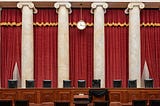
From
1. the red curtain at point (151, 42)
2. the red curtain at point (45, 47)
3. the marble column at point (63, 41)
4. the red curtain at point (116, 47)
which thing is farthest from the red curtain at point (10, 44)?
the red curtain at point (151, 42)

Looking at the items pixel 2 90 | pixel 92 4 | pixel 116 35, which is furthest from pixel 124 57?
pixel 2 90

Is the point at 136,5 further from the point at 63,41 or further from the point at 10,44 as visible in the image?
the point at 10,44

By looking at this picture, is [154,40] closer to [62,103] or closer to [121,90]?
[121,90]

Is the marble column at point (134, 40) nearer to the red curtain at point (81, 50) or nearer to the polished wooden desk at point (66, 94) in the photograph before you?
the red curtain at point (81, 50)

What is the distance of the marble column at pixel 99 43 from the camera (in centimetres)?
1552

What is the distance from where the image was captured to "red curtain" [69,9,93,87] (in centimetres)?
1633

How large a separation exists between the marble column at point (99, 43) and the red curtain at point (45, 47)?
1.86 meters

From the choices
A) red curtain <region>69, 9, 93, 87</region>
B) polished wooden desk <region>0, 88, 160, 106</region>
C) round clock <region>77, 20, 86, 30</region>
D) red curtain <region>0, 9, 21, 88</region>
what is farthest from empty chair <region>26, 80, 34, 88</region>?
round clock <region>77, 20, 86, 30</region>

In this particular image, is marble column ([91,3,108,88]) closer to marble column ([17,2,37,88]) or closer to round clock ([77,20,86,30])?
round clock ([77,20,86,30])

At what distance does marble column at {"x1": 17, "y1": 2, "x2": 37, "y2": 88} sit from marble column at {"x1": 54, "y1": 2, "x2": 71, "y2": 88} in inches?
44.5

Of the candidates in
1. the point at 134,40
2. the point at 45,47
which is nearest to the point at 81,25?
the point at 45,47

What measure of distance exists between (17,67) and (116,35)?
4527 millimetres

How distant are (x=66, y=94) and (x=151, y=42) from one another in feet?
16.9

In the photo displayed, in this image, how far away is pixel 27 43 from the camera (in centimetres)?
1541
